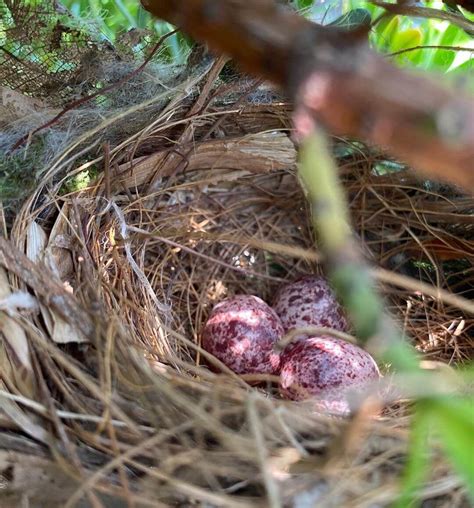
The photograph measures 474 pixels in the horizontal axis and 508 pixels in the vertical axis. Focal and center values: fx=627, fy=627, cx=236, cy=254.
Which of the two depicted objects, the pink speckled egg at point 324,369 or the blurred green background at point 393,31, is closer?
the pink speckled egg at point 324,369

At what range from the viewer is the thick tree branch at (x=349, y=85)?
1.03 ft

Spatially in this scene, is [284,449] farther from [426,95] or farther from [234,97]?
[234,97]

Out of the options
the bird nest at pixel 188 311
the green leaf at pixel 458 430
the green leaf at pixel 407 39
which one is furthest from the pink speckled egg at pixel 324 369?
the green leaf at pixel 407 39

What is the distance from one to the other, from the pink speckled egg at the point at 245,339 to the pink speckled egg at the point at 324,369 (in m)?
0.07

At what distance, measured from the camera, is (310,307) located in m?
1.03

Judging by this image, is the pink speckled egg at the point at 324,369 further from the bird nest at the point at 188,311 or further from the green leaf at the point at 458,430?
the green leaf at the point at 458,430

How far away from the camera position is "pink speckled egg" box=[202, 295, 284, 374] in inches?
37.1

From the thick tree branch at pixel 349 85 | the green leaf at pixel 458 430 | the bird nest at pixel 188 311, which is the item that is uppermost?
the thick tree branch at pixel 349 85

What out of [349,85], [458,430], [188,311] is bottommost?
[188,311]

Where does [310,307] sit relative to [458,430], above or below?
below

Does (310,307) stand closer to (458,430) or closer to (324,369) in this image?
(324,369)

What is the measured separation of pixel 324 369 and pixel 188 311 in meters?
0.31

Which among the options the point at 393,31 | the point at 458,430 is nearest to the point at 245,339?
the point at 458,430

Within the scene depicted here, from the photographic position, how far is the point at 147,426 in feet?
1.87
